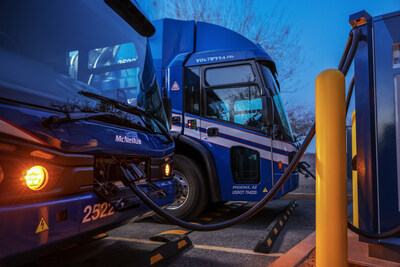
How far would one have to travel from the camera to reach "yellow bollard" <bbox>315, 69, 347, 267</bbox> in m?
1.59

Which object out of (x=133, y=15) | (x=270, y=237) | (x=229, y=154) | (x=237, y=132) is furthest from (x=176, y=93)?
(x=270, y=237)

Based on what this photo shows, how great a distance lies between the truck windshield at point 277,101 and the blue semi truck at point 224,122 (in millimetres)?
19

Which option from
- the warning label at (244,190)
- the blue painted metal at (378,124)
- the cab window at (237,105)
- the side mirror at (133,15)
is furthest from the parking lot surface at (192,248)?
the side mirror at (133,15)

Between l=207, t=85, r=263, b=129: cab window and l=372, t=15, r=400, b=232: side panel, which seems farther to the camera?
l=207, t=85, r=263, b=129: cab window

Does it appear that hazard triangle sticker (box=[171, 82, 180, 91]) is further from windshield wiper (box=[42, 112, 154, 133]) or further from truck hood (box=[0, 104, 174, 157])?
windshield wiper (box=[42, 112, 154, 133])

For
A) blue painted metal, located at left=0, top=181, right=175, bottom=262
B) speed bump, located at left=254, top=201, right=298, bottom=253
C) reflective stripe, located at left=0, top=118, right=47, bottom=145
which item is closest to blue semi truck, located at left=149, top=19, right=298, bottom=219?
speed bump, located at left=254, top=201, right=298, bottom=253

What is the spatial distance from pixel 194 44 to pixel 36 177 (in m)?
4.07

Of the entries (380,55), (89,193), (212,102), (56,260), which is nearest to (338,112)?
(380,55)

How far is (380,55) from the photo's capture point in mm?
2023

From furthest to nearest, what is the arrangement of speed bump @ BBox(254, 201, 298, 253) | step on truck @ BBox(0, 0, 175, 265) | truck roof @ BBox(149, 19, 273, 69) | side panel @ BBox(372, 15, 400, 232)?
truck roof @ BBox(149, 19, 273, 69), speed bump @ BBox(254, 201, 298, 253), side panel @ BBox(372, 15, 400, 232), step on truck @ BBox(0, 0, 175, 265)

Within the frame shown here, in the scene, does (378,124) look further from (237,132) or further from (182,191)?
(182,191)

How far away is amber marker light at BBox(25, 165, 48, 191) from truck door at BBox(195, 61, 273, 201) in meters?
3.26

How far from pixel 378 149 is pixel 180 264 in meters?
1.98

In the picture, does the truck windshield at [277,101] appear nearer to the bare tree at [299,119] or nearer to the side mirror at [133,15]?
the side mirror at [133,15]
